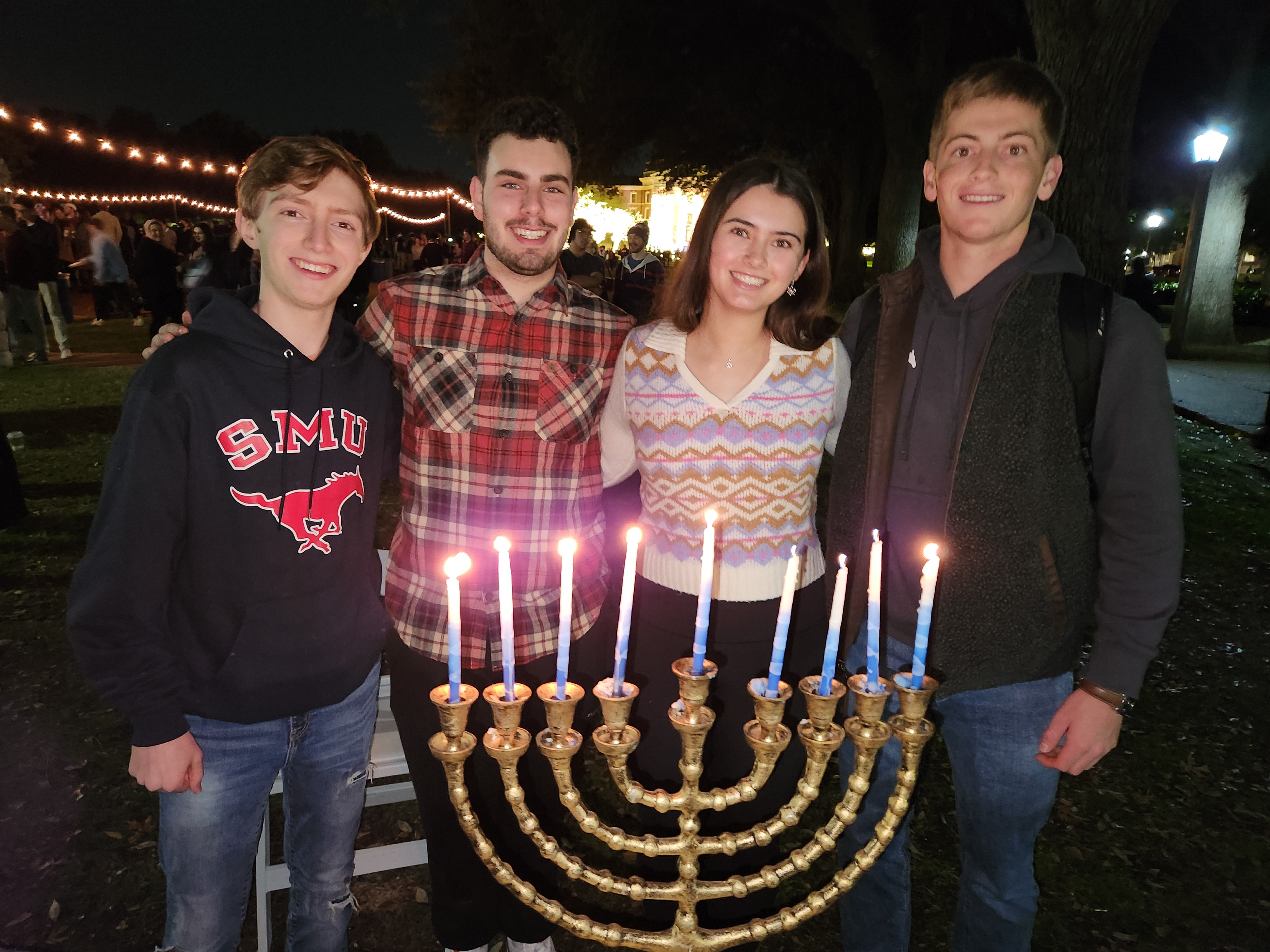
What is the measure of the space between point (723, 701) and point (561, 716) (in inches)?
40.6

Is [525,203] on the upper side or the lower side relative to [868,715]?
upper

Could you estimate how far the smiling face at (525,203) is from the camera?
90.2 inches

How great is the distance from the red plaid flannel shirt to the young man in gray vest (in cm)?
88

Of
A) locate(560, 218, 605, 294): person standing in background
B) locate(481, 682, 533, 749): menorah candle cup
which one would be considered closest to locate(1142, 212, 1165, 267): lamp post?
locate(560, 218, 605, 294): person standing in background

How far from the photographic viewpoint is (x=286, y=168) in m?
1.97

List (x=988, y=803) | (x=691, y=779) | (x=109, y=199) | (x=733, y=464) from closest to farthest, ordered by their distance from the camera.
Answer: (x=691, y=779) < (x=988, y=803) < (x=733, y=464) < (x=109, y=199)

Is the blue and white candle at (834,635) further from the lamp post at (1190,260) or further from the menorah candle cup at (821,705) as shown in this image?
the lamp post at (1190,260)

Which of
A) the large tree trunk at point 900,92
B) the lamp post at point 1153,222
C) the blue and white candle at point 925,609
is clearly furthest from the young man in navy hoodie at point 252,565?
the lamp post at point 1153,222

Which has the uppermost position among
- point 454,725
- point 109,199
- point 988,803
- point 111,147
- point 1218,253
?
point 109,199

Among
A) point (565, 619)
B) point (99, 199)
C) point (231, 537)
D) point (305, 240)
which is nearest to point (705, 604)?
point (565, 619)

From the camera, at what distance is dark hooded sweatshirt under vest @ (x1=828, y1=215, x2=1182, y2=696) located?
1878 millimetres

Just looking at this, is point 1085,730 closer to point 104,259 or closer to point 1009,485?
point 1009,485

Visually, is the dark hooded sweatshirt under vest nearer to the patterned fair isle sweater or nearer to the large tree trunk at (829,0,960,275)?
the patterned fair isle sweater

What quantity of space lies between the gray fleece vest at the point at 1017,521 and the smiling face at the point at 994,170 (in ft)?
0.62
